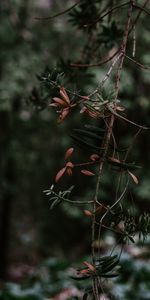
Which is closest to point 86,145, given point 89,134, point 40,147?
point 89,134

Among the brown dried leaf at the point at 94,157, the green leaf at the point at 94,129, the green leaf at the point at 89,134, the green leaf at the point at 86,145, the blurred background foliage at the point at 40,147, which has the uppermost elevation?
the green leaf at the point at 94,129

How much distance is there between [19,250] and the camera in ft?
24.9

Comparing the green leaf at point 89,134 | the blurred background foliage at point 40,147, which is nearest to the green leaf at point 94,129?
the green leaf at point 89,134

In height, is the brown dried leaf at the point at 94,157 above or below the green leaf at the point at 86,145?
below

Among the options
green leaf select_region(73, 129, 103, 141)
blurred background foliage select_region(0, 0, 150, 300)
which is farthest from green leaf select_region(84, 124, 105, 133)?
blurred background foliage select_region(0, 0, 150, 300)

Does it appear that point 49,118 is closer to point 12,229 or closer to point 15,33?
point 15,33

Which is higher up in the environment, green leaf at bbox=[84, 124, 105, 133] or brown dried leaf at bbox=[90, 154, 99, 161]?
green leaf at bbox=[84, 124, 105, 133]

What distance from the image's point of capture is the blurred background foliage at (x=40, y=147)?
13.5 ft

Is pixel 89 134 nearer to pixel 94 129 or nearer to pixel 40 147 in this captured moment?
pixel 94 129

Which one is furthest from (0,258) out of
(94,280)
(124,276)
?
(94,280)

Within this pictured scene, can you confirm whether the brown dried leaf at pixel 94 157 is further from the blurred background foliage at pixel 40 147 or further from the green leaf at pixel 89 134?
the blurred background foliage at pixel 40 147

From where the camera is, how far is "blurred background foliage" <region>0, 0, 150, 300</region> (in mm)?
4109

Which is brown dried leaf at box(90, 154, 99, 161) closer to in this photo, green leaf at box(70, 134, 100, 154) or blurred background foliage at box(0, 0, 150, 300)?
green leaf at box(70, 134, 100, 154)

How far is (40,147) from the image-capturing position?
268 inches
